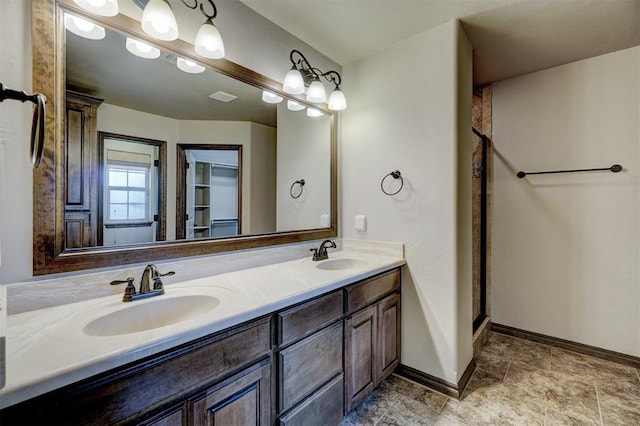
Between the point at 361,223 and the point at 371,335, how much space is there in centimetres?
83

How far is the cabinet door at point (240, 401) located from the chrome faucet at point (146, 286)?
0.48 meters

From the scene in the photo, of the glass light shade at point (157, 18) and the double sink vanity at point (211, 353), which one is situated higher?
the glass light shade at point (157, 18)

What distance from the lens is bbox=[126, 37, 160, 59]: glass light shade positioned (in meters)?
1.25

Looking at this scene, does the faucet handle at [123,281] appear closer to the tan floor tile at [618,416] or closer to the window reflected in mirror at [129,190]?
the window reflected in mirror at [129,190]

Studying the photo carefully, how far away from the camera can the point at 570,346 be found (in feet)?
7.72

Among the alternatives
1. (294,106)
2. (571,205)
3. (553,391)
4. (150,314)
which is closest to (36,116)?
(150,314)

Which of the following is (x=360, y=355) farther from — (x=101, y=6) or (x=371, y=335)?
(x=101, y=6)

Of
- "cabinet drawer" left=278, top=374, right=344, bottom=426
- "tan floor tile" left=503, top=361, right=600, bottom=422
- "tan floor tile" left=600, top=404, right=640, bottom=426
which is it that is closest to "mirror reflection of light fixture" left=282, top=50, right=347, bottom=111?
"cabinet drawer" left=278, top=374, right=344, bottom=426

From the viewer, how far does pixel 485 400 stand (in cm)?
175

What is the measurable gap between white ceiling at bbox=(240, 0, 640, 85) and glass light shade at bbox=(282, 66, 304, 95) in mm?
325

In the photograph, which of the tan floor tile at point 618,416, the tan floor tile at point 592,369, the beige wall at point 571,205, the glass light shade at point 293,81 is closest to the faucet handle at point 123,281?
the glass light shade at point 293,81

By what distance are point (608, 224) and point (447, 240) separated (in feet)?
4.94

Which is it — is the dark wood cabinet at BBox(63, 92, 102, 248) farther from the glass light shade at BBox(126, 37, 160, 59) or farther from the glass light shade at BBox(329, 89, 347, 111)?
the glass light shade at BBox(329, 89, 347, 111)

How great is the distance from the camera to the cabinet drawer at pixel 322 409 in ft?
4.00
